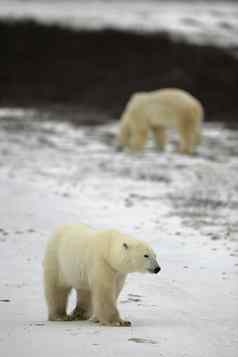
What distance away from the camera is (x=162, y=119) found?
18.2 meters

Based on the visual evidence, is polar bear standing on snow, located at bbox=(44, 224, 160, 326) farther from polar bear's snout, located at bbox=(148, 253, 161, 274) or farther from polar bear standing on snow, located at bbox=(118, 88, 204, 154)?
polar bear standing on snow, located at bbox=(118, 88, 204, 154)

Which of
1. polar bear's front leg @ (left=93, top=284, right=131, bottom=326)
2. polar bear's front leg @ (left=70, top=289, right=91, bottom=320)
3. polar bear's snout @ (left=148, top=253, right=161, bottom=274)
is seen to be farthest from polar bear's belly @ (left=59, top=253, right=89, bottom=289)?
polar bear's snout @ (left=148, top=253, right=161, bottom=274)

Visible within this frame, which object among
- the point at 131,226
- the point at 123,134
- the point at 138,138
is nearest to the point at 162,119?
the point at 138,138

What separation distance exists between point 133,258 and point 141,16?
29.1 meters

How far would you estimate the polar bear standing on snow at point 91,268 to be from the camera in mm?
6426

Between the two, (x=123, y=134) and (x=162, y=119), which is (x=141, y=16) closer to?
(x=123, y=134)

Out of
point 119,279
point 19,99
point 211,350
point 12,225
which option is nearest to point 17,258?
point 12,225

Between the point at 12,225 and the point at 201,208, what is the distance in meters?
2.76

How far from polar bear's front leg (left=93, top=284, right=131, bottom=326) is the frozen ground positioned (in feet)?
0.38

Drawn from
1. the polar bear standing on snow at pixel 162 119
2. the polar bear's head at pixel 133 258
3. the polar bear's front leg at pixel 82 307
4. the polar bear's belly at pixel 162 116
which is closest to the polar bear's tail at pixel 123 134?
the polar bear standing on snow at pixel 162 119

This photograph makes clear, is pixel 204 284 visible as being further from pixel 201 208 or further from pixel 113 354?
pixel 201 208

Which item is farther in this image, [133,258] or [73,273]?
[73,273]

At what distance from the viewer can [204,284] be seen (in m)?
8.16

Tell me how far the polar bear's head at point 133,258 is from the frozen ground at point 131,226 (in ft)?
1.34
